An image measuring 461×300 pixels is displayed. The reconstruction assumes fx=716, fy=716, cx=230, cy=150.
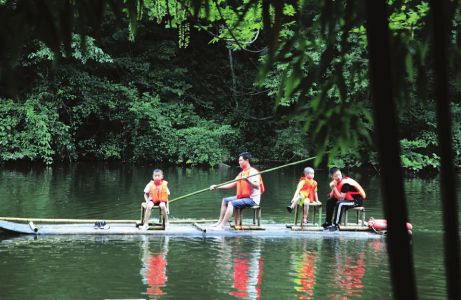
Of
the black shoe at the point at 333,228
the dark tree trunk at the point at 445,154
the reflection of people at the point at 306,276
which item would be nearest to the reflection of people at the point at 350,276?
the reflection of people at the point at 306,276

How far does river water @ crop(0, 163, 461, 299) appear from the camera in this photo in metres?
9.09

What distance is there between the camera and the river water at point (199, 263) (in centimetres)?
909

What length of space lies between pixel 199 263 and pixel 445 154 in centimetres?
910

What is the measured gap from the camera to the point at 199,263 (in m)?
10.9

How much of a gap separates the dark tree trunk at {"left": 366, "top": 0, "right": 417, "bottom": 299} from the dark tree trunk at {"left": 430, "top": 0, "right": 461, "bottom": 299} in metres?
0.11

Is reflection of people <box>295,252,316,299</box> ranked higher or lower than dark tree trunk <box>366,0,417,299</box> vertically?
lower

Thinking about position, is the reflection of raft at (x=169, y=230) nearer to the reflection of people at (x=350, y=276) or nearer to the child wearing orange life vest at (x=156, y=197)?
the child wearing orange life vest at (x=156, y=197)

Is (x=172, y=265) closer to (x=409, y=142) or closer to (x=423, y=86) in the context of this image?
(x=423, y=86)

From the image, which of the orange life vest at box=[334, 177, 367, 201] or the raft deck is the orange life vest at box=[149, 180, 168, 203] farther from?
the orange life vest at box=[334, 177, 367, 201]

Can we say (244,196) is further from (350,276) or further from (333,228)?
(350,276)

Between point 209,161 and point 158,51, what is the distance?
669cm

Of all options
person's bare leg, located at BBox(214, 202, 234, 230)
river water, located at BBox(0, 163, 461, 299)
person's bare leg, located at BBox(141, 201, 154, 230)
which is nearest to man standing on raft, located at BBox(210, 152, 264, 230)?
person's bare leg, located at BBox(214, 202, 234, 230)

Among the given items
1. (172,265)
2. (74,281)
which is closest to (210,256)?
(172,265)

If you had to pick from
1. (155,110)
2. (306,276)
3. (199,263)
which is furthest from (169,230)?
(155,110)
